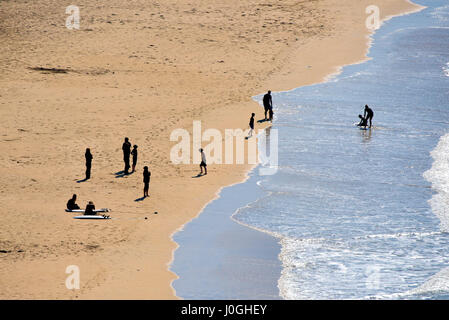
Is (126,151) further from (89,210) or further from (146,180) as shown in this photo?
(89,210)

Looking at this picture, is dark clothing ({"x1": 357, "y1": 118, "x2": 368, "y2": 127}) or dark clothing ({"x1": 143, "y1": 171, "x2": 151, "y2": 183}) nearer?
dark clothing ({"x1": 143, "y1": 171, "x2": 151, "y2": 183})

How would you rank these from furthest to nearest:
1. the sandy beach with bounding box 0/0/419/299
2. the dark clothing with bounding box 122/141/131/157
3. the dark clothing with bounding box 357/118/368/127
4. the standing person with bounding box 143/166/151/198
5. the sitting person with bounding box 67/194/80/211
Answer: the dark clothing with bounding box 357/118/368/127
the dark clothing with bounding box 122/141/131/157
the standing person with bounding box 143/166/151/198
the sitting person with bounding box 67/194/80/211
the sandy beach with bounding box 0/0/419/299

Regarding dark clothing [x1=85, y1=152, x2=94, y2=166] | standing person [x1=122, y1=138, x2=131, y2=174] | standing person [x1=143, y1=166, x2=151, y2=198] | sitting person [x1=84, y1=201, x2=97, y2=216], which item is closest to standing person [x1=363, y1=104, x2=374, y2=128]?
standing person [x1=122, y1=138, x2=131, y2=174]

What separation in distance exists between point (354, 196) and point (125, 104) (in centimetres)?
1467

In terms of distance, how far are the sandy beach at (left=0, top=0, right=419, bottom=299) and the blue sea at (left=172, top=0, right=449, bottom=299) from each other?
159 cm

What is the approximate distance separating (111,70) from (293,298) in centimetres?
2634

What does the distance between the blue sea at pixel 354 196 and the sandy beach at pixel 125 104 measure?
62.7 inches

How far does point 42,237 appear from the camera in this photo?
69.1ft

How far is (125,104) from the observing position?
36.3 meters

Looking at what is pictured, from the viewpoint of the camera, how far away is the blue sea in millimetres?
19594

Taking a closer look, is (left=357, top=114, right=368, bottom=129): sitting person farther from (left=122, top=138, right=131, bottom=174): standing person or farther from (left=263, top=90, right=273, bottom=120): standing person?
(left=122, top=138, right=131, bottom=174): standing person

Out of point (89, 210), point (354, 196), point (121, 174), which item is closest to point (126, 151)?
point (121, 174)
